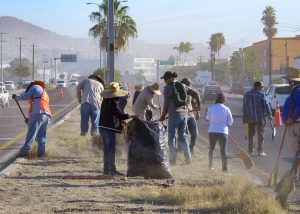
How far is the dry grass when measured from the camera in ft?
24.3

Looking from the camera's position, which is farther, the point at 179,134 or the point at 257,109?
the point at 257,109

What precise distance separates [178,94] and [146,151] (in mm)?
1998

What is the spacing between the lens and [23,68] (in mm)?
134125

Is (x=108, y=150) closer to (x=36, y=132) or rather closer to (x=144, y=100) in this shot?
(x=144, y=100)

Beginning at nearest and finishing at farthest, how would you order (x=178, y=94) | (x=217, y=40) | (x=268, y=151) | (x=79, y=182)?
(x=79, y=182) < (x=178, y=94) < (x=268, y=151) < (x=217, y=40)

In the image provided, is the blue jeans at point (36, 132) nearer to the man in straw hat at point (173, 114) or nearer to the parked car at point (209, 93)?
the man in straw hat at point (173, 114)

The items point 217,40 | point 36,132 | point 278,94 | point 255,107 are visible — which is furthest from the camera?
point 217,40

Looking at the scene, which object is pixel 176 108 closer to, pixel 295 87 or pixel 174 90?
pixel 174 90

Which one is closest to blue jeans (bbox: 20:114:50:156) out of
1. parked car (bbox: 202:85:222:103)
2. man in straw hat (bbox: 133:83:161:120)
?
man in straw hat (bbox: 133:83:161:120)

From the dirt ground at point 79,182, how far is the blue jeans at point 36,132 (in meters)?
0.20

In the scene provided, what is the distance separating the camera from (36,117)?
1319cm

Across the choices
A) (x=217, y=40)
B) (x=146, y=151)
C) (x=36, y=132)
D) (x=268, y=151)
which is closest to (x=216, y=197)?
(x=146, y=151)

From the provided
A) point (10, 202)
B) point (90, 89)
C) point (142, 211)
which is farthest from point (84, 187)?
point (90, 89)

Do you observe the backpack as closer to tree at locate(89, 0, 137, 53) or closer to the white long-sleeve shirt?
the white long-sleeve shirt
